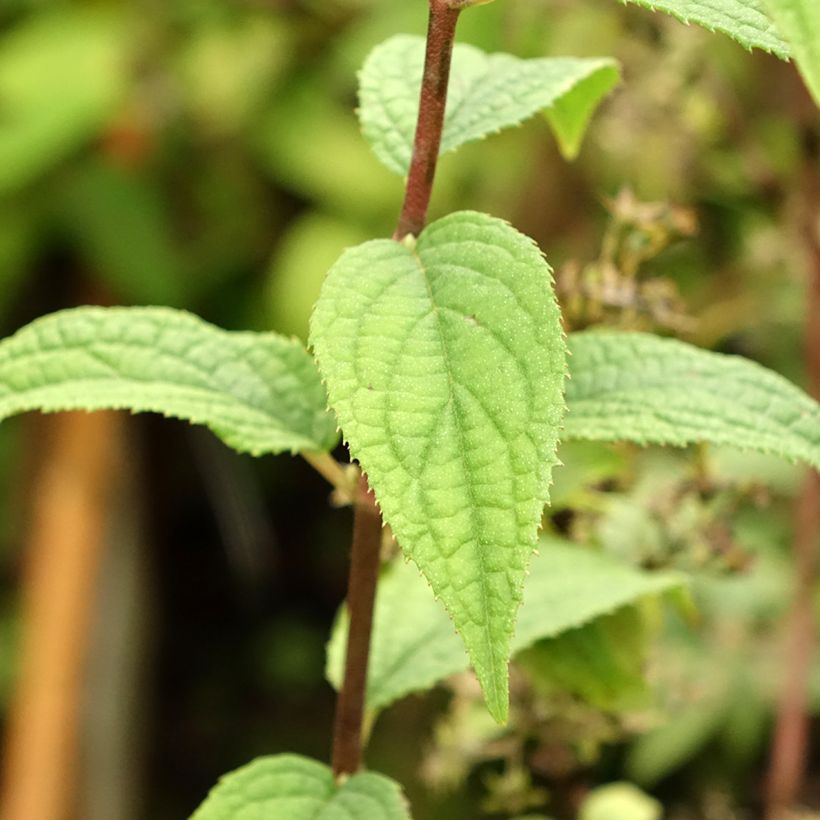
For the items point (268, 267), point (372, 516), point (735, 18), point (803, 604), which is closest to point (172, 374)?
point (372, 516)

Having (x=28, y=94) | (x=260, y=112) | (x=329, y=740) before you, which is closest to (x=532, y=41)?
(x=260, y=112)

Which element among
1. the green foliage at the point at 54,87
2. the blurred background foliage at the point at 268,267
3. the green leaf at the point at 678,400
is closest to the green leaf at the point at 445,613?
the green leaf at the point at 678,400

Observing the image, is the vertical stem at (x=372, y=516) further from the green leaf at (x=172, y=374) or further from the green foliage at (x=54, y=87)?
the green foliage at (x=54, y=87)

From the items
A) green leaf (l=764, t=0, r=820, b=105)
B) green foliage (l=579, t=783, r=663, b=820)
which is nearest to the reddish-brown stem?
green foliage (l=579, t=783, r=663, b=820)

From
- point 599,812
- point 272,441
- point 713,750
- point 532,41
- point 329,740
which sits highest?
point 532,41

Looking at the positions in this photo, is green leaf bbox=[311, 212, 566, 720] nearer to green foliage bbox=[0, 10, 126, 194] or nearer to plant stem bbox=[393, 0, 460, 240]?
plant stem bbox=[393, 0, 460, 240]

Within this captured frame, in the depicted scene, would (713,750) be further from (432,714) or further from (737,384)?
(737,384)
